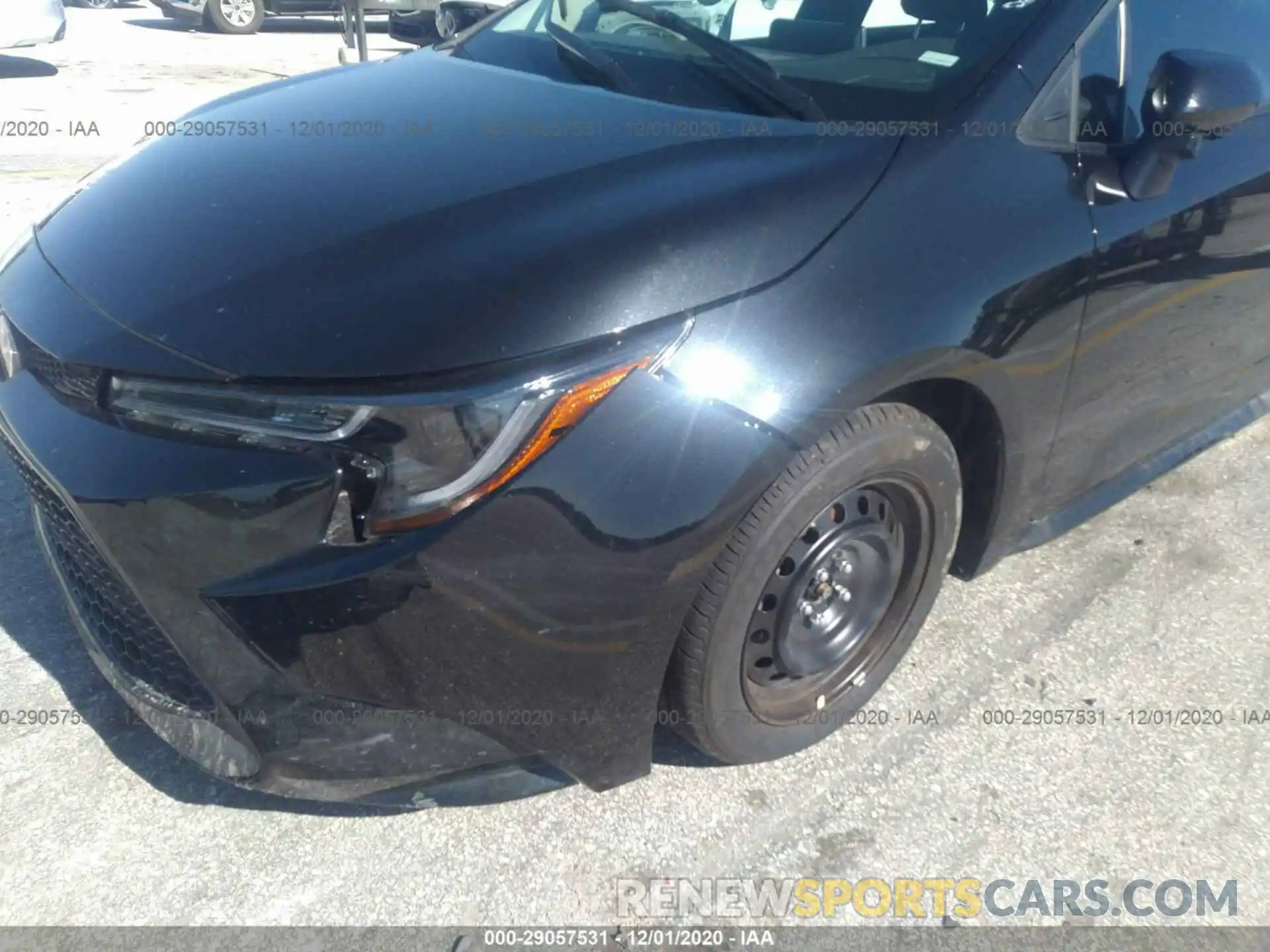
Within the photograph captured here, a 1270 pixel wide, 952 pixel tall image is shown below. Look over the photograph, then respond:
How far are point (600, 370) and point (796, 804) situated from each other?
1117 millimetres

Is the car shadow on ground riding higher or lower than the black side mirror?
lower

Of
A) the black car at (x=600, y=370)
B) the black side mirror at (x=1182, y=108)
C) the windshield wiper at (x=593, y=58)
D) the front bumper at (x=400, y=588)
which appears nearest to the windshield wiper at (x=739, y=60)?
the black car at (x=600, y=370)

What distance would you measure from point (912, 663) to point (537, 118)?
1.58 m

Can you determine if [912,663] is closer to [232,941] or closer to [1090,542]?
[1090,542]

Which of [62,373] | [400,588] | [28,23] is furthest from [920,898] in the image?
[28,23]

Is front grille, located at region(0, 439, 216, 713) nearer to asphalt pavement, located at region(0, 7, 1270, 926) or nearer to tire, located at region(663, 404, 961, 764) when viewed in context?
asphalt pavement, located at region(0, 7, 1270, 926)

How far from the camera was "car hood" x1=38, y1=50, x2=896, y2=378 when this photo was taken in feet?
5.68

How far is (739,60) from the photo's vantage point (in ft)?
7.98

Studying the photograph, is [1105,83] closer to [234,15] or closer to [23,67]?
[23,67]

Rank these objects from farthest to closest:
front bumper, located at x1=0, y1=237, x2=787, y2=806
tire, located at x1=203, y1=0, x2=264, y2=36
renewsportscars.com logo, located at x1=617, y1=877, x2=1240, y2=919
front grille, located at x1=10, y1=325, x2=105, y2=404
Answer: tire, located at x1=203, y1=0, x2=264, y2=36
renewsportscars.com logo, located at x1=617, y1=877, x2=1240, y2=919
front grille, located at x1=10, y1=325, x2=105, y2=404
front bumper, located at x1=0, y1=237, x2=787, y2=806

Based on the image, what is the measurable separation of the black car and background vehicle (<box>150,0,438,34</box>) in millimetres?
13711

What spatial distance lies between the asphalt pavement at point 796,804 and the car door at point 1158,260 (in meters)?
0.45

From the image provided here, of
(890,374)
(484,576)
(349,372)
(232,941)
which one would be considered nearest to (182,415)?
(349,372)

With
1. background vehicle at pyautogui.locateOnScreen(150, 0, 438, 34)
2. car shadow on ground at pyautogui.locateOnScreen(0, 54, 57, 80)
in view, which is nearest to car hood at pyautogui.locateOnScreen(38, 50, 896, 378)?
car shadow on ground at pyautogui.locateOnScreen(0, 54, 57, 80)
